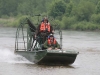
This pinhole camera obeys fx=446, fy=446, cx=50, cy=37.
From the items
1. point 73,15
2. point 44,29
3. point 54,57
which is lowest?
point 54,57

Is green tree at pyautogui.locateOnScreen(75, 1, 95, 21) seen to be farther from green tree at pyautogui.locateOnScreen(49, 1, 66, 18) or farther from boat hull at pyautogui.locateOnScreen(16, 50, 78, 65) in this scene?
boat hull at pyautogui.locateOnScreen(16, 50, 78, 65)

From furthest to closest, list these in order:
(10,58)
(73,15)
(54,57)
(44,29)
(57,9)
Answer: (57,9) < (73,15) < (10,58) < (44,29) < (54,57)

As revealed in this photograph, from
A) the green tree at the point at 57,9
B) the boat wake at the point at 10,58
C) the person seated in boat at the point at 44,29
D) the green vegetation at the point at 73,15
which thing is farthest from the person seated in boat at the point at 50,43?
the green tree at the point at 57,9

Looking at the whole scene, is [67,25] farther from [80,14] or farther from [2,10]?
[2,10]

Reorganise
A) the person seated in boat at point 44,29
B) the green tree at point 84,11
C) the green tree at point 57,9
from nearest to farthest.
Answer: the person seated in boat at point 44,29
the green tree at point 84,11
the green tree at point 57,9

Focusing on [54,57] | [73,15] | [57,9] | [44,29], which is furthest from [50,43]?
[57,9]

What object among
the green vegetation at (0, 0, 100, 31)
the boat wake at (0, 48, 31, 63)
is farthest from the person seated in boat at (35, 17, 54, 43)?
the green vegetation at (0, 0, 100, 31)

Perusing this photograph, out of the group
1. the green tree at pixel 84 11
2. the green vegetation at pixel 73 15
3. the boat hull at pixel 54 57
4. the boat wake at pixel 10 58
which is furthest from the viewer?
the green tree at pixel 84 11

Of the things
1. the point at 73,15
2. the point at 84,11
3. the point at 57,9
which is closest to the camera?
the point at 84,11

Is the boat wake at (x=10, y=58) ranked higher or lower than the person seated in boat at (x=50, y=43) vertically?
lower

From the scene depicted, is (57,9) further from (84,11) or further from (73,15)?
(84,11)

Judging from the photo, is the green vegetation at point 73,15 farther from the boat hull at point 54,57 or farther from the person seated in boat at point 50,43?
the boat hull at point 54,57

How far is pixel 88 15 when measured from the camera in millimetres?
88875

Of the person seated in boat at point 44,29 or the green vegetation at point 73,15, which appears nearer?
the person seated in boat at point 44,29
